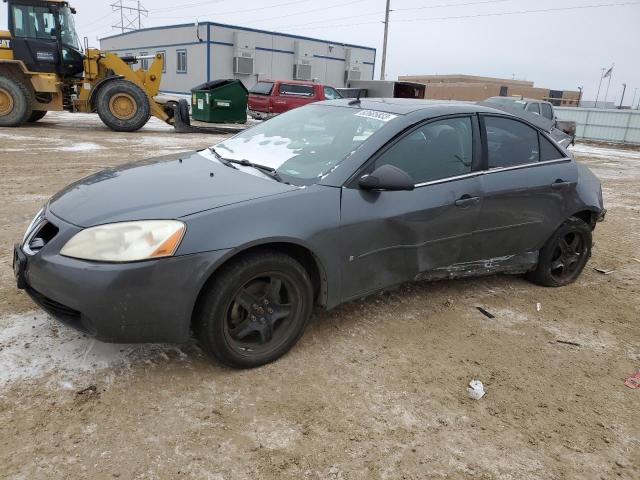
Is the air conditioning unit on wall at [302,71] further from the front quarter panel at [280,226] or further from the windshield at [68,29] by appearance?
the front quarter panel at [280,226]

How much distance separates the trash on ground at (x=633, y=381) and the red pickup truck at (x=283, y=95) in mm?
16533

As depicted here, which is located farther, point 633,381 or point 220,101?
point 220,101

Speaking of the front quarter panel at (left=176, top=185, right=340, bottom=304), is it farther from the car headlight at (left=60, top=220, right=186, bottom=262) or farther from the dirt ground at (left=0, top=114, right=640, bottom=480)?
the dirt ground at (left=0, top=114, right=640, bottom=480)

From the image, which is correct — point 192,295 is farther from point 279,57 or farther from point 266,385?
point 279,57

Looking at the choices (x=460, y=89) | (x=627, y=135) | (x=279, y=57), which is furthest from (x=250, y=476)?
(x=460, y=89)

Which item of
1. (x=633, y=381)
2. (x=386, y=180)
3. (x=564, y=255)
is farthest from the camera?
(x=564, y=255)

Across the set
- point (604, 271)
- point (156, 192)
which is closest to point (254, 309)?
point (156, 192)

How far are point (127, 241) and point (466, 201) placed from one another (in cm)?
220

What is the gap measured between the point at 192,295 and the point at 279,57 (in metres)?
31.2

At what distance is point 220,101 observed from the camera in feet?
55.9

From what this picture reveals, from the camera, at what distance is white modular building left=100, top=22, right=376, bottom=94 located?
28.8 meters

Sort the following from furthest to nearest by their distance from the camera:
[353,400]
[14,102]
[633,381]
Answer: [14,102]
[633,381]
[353,400]

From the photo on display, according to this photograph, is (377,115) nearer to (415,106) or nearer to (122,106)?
(415,106)

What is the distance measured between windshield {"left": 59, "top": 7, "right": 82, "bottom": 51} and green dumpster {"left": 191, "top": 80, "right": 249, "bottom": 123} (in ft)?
14.6
